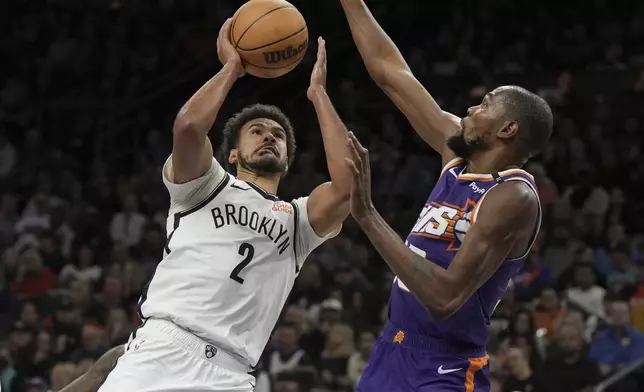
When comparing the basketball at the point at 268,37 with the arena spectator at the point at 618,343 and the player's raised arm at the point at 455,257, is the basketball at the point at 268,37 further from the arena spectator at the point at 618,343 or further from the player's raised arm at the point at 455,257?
the arena spectator at the point at 618,343

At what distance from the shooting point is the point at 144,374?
4.64 meters

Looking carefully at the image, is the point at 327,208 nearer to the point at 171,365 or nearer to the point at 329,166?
the point at 329,166

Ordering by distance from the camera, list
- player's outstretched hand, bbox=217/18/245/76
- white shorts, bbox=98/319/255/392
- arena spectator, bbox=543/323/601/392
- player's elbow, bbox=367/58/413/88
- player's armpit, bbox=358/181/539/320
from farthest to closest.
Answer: arena spectator, bbox=543/323/601/392
player's elbow, bbox=367/58/413/88
player's outstretched hand, bbox=217/18/245/76
white shorts, bbox=98/319/255/392
player's armpit, bbox=358/181/539/320

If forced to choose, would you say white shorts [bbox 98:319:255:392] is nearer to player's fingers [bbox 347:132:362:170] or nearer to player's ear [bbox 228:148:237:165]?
player's ear [bbox 228:148:237:165]

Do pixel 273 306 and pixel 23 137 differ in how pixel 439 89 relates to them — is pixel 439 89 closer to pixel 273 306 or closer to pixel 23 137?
pixel 23 137

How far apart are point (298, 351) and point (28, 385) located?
242 cm

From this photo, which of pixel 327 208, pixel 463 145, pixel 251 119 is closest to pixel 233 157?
pixel 251 119

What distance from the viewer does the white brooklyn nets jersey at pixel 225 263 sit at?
4789 mm

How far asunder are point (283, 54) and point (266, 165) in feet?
1.84

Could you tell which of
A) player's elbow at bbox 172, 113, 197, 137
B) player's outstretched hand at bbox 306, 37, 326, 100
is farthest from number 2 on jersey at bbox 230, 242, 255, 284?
player's outstretched hand at bbox 306, 37, 326, 100

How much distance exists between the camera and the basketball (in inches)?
201

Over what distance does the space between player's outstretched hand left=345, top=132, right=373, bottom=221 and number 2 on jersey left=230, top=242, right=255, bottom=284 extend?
3.19ft

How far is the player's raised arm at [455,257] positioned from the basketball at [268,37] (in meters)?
1.32

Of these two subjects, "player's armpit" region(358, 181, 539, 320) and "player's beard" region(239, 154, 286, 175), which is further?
"player's beard" region(239, 154, 286, 175)
